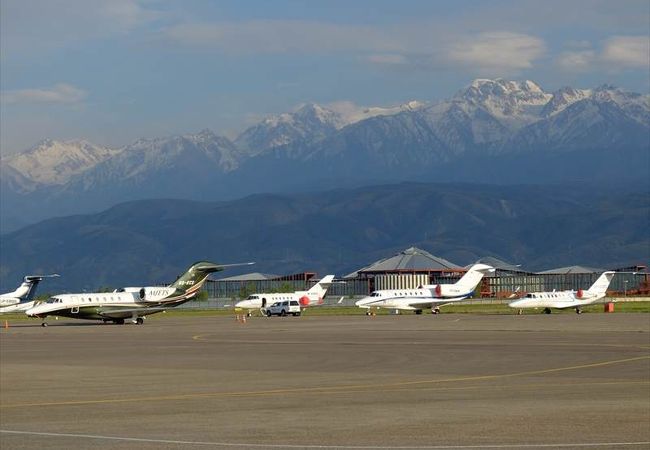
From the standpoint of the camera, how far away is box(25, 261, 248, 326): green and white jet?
94500mm

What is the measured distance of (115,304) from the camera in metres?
95.8

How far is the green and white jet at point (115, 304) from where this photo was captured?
310ft

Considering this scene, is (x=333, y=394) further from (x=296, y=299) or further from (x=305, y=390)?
(x=296, y=299)

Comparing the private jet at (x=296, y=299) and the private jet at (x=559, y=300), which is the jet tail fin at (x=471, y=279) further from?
the private jet at (x=296, y=299)

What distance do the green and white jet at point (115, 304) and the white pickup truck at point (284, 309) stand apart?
2036 cm

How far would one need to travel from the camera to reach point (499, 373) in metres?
38.3

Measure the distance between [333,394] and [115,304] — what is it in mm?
65723

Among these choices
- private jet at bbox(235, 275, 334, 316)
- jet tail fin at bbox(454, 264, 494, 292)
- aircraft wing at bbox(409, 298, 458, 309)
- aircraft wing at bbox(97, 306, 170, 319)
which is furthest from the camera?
private jet at bbox(235, 275, 334, 316)

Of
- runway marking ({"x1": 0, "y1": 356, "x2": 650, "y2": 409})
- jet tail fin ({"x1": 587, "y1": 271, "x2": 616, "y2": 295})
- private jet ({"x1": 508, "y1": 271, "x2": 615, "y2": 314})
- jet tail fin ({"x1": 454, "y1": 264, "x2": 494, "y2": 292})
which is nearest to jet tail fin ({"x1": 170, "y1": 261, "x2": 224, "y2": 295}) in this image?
private jet ({"x1": 508, "y1": 271, "x2": 615, "y2": 314})

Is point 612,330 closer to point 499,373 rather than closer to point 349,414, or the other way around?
point 499,373

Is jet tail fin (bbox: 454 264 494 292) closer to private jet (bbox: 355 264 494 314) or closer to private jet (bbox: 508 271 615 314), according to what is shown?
private jet (bbox: 355 264 494 314)

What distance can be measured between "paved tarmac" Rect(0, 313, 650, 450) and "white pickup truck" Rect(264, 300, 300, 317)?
5873 centimetres

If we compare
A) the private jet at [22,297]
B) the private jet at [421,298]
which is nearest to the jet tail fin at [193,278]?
the private jet at [421,298]

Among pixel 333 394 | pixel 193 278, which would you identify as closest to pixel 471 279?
pixel 193 278
